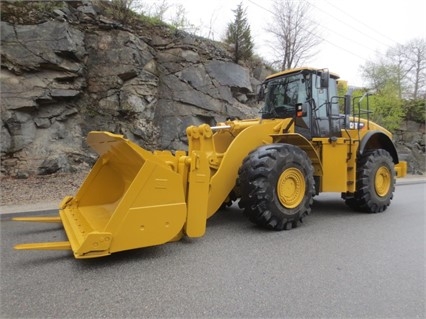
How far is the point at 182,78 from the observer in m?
10.6

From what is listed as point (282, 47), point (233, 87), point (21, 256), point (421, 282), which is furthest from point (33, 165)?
point (282, 47)

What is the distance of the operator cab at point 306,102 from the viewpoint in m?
5.26

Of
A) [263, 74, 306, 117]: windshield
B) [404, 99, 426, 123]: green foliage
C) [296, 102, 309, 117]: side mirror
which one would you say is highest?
[404, 99, 426, 123]: green foliage

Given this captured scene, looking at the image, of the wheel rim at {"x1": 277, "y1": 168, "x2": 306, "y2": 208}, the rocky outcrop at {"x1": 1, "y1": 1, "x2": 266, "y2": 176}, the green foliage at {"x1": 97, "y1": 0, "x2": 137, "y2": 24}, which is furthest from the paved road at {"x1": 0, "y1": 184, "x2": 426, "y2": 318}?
the green foliage at {"x1": 97, "y1": 0, "x2": 137, "y2": 24}

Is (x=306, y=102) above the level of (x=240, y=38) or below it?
below

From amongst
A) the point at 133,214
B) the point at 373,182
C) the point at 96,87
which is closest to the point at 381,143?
the point at 373,182

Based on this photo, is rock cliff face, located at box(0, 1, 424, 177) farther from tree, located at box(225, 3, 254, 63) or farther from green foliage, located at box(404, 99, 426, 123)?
green foliage, located at box(404, 99, 426, 123)

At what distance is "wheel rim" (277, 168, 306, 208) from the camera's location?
425cm

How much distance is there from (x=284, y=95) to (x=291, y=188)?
1.95 meters

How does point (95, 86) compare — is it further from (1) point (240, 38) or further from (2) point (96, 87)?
(1) point (240, 38)

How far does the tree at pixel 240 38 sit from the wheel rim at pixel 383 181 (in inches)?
327

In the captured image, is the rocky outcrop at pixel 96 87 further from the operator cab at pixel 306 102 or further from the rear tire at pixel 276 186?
the rear tire at pixel 276 186

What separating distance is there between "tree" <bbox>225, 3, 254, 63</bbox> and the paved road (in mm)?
10230

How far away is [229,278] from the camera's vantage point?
9.27 feet
